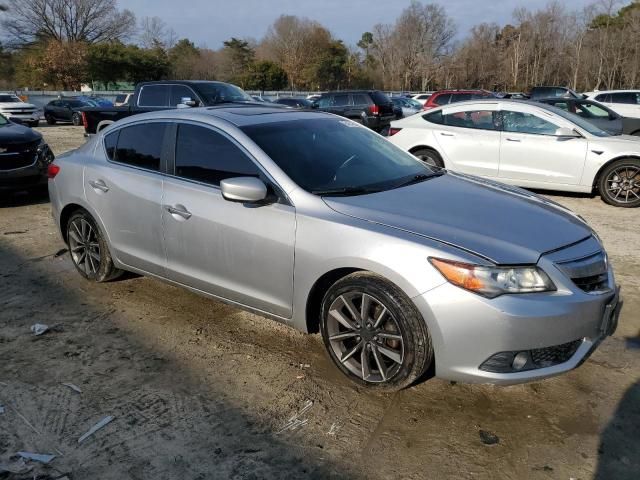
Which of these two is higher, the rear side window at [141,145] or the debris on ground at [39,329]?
the rear side window at [141,145]

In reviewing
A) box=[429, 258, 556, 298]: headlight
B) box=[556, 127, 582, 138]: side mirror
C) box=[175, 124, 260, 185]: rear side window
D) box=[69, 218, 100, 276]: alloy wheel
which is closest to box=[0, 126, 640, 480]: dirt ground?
box=[69, 218, 100, 276]: alloy wheel

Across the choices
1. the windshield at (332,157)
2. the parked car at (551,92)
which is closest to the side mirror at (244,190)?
the windshield at (332,157)

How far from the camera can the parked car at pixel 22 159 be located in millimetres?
7648

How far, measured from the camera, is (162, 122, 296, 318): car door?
3309 mm

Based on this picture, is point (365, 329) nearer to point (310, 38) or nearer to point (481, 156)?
point (481, 156)

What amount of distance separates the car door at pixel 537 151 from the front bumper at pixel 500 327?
5.59 meters

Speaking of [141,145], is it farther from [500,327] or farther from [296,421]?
[500,327]

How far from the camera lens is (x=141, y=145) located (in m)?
4.29

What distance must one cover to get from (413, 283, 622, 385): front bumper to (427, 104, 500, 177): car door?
230 inches

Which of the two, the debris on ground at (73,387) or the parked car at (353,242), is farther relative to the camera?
the debris on ground at (73,387)

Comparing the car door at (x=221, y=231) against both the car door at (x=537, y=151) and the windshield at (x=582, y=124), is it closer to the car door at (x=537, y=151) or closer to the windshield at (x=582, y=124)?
the car door at (x=537, y=151)

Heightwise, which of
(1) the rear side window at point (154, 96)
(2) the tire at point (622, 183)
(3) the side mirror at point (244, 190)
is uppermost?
(1) the rear side window at point (154, 96)

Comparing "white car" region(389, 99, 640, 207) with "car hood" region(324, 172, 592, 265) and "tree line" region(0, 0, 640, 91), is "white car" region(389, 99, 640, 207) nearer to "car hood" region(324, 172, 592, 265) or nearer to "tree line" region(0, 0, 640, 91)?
"car hood" region(324, 172, 592, 265)

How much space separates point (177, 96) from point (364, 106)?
768 centimetres
